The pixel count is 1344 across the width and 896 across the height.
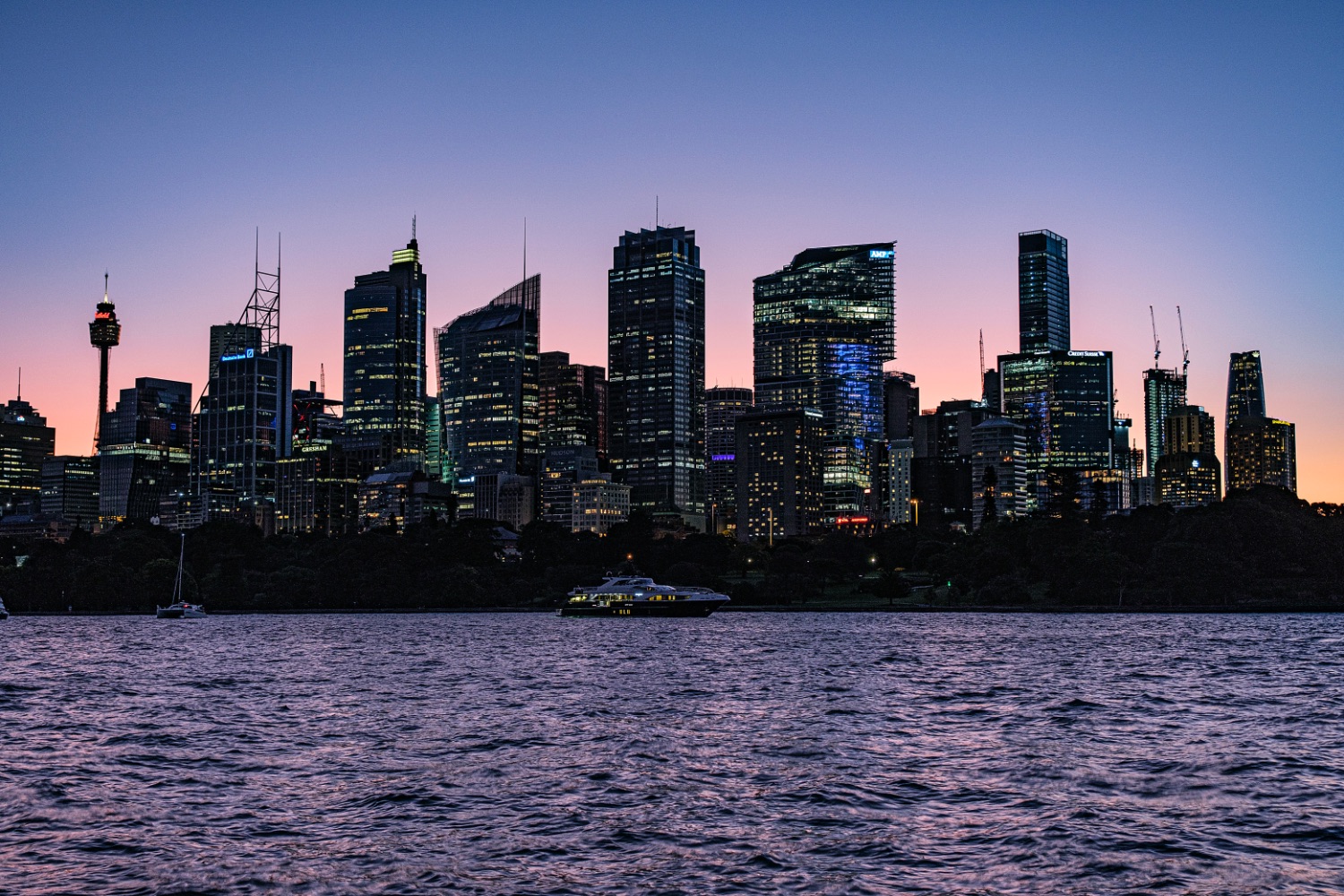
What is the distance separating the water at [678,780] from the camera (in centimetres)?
3616

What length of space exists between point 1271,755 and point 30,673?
9628 cm

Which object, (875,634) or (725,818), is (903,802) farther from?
(875,634)

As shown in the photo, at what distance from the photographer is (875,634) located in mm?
168625

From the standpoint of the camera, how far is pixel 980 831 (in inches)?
1614

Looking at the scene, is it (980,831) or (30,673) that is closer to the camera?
(980,831)

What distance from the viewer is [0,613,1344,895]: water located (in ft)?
119

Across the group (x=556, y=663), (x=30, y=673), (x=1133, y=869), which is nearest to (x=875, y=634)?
(x=556, y=663)

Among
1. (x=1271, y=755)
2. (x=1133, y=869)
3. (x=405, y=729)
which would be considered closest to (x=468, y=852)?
(x=1133, y=869)

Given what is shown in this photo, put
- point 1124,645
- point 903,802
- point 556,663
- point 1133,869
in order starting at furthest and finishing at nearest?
point 1124,645, point 556,663, point 903,802, point 1133,869

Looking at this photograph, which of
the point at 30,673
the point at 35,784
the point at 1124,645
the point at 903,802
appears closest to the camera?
the point at 903,802

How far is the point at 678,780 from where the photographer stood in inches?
2020

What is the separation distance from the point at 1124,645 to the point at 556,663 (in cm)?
6335

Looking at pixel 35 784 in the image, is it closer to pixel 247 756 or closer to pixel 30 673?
pixel 247 756

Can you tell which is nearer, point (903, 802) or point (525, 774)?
point (903, 802)
